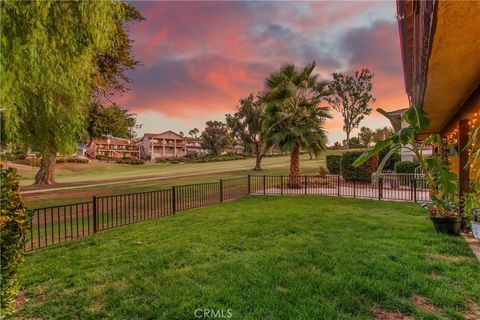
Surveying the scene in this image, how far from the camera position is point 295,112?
15.3m

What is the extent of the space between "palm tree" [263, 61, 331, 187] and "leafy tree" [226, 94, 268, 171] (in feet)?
46.5

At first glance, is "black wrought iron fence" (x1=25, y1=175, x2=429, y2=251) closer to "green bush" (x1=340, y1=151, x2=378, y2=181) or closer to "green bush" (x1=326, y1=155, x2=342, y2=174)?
"green bush" (x1=340, y1=151, x2=378, y2=181)

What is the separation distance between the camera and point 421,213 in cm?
820

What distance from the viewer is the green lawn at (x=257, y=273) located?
9.58 feet

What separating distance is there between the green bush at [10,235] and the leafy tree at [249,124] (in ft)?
93.1

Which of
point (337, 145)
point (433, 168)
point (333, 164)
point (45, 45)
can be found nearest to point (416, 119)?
point (433, 168)

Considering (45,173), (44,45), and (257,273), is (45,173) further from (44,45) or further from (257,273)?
(257,273)

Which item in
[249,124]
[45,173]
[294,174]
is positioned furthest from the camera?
[249,124]

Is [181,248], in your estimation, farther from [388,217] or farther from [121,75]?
[121,75]

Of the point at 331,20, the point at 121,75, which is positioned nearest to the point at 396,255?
the point at 331,20

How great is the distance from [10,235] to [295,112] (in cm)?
1454

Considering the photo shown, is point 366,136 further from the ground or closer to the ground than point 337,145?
further from the ground
